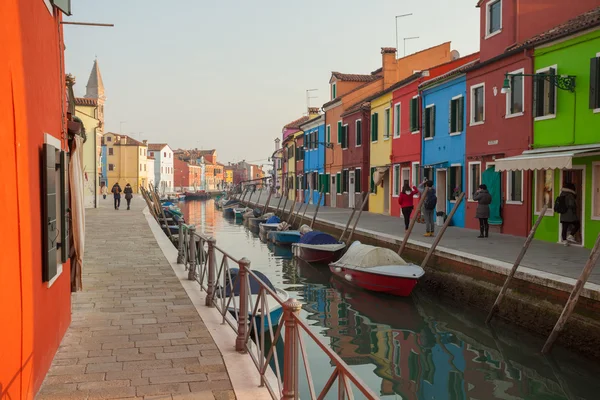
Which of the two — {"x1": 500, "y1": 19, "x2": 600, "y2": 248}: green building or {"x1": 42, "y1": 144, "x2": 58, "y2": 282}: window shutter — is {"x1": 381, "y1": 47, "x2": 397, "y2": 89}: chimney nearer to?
{"x1": 500, "y1": 19, "x2": 600, "y2": 248}: green building

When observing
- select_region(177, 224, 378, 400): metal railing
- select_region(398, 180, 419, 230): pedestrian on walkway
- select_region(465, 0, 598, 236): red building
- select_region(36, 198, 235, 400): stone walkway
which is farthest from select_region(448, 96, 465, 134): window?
select_region(177, 224, 378, 400): metal railing

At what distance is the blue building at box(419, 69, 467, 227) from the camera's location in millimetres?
19578

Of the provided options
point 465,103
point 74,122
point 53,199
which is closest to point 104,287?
point 74,122

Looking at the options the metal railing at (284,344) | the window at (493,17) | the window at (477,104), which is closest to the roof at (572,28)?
the window at (493,17)

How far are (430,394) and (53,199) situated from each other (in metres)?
5.19

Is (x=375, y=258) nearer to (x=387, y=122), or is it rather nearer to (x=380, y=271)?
(x=380, y=271)

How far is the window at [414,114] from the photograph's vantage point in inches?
915

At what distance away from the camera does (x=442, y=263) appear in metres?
12.9

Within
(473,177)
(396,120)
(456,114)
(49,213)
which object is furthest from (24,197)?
(396,120)

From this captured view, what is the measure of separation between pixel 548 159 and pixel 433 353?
19.8ft

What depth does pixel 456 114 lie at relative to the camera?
2006cm

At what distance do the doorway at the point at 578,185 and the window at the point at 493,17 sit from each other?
5.74 metres

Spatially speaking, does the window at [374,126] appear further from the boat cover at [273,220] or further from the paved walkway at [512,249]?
the paved walkway at [512,249]

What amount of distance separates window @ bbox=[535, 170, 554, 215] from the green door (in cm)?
158
